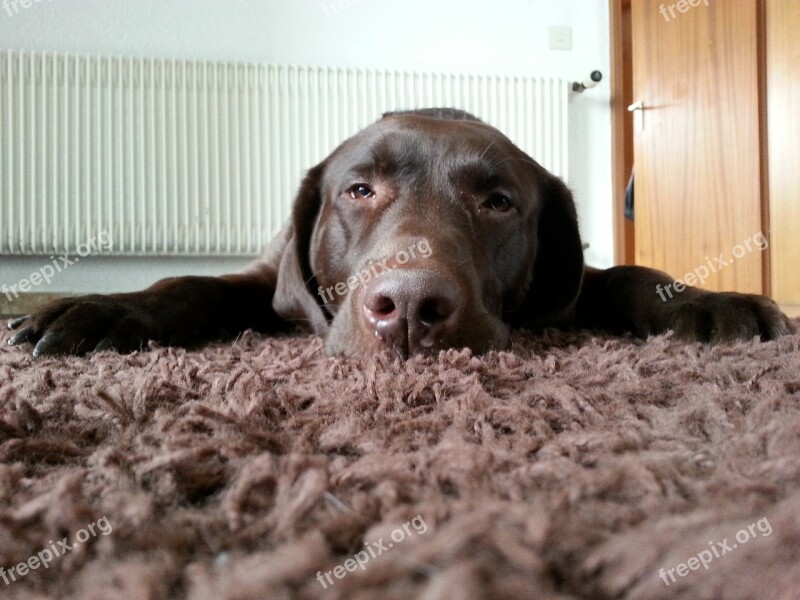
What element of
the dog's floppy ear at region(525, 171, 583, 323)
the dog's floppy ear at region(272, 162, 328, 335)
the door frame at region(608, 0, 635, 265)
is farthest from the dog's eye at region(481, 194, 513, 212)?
the door frame at region(608, 0, 635, 265)

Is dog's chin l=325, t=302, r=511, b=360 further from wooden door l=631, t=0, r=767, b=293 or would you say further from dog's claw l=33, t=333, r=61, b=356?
wooden door l=631, t=0, r=767, b=293

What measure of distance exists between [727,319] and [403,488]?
1.06 metres

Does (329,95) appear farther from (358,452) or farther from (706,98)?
(358,452)

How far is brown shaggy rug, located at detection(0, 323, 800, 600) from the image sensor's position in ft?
1.20

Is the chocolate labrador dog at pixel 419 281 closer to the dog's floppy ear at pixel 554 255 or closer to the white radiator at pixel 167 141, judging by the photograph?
the dog's floppy ear at pixel 554 255

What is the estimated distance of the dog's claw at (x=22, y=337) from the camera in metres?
1.28

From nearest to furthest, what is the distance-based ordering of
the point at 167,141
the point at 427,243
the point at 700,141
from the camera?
the point at 427,243 → the point at 700,141 → the point at 167,141

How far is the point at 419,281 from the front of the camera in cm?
106

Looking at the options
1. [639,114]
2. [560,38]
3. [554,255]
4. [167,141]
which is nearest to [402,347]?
[554,255]

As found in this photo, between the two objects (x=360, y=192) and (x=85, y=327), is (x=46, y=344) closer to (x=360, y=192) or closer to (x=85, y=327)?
(x=85, y=327)

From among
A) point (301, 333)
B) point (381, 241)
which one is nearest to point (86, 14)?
point (301, 333)

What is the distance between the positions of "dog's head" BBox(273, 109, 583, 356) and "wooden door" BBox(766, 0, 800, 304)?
1.75m

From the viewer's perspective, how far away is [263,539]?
1.40 feet

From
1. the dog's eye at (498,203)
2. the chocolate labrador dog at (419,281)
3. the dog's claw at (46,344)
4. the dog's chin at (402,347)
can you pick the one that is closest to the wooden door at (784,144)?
the chocolate labrador dog at (419,281)
